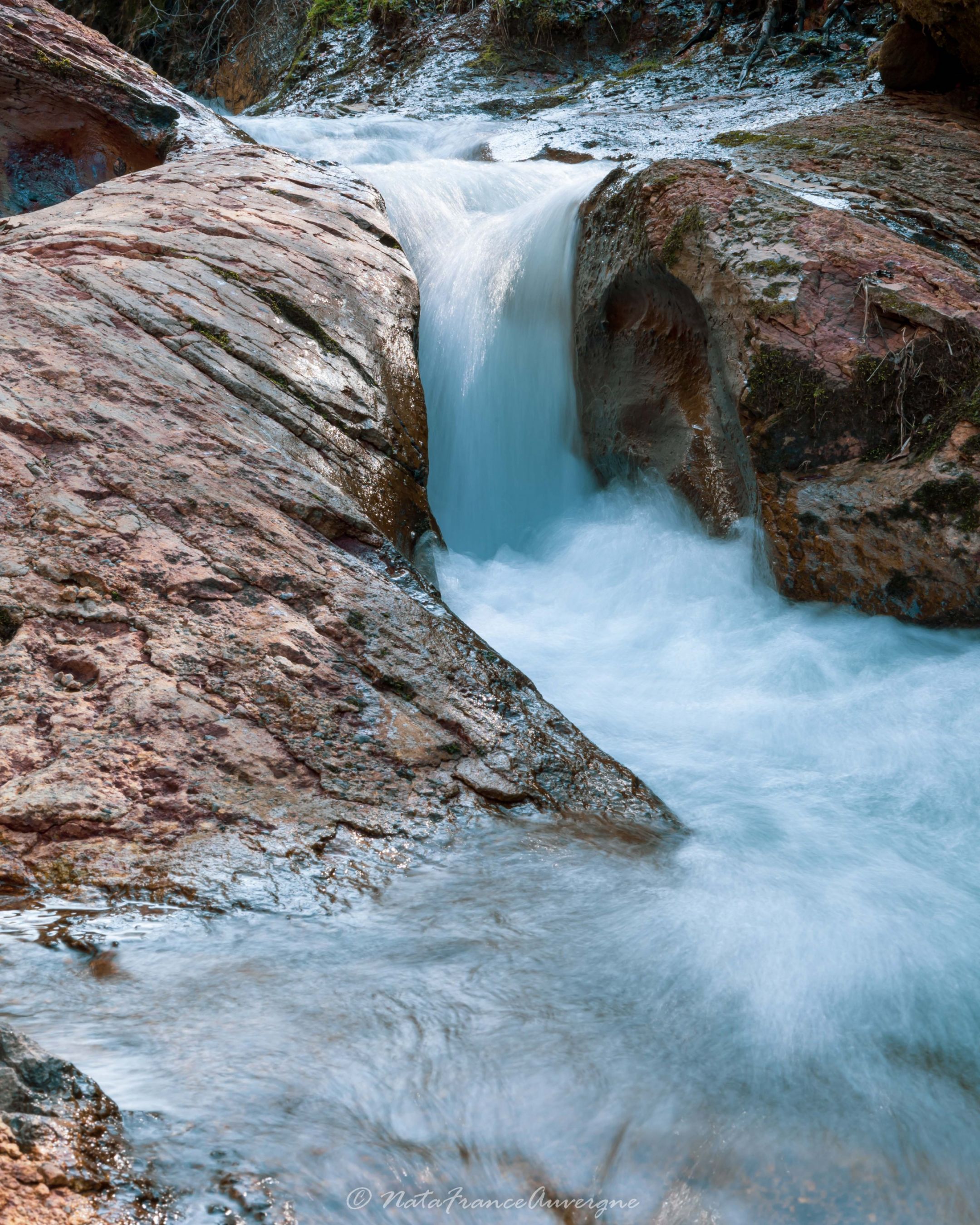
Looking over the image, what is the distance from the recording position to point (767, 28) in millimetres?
10469

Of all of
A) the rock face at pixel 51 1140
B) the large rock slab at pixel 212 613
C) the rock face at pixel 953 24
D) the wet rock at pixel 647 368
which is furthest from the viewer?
the rock face at pixel 953 24

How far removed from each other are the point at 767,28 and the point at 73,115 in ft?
27.8

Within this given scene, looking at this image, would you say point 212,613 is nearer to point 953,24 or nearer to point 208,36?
point 953,24

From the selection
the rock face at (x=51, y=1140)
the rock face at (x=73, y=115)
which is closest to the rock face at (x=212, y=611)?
the rock face at (x=51, y=1140)

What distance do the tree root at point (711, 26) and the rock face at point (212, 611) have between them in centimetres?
1007

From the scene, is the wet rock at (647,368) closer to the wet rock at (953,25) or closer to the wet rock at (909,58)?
the wet rock at (953,25)

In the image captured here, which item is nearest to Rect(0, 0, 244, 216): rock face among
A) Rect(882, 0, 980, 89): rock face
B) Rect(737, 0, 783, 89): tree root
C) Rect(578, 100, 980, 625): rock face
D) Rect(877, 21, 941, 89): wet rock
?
Rect(578, 100, 980, 625): rock face

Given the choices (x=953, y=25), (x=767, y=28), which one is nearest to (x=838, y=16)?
(x=767, y=28)

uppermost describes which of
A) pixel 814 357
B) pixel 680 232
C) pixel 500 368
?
pixel 680 232

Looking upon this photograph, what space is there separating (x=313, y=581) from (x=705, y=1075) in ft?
6.36

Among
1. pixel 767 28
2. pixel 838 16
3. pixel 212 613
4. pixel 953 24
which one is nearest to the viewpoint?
pixel 212 613

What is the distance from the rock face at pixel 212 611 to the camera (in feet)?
7.20

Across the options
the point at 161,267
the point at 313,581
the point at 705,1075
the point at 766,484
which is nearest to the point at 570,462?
the point at 766,484

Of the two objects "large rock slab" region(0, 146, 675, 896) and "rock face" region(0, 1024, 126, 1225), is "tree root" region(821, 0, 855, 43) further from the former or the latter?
"rock face" region(0, 1024, 126, 1225)
